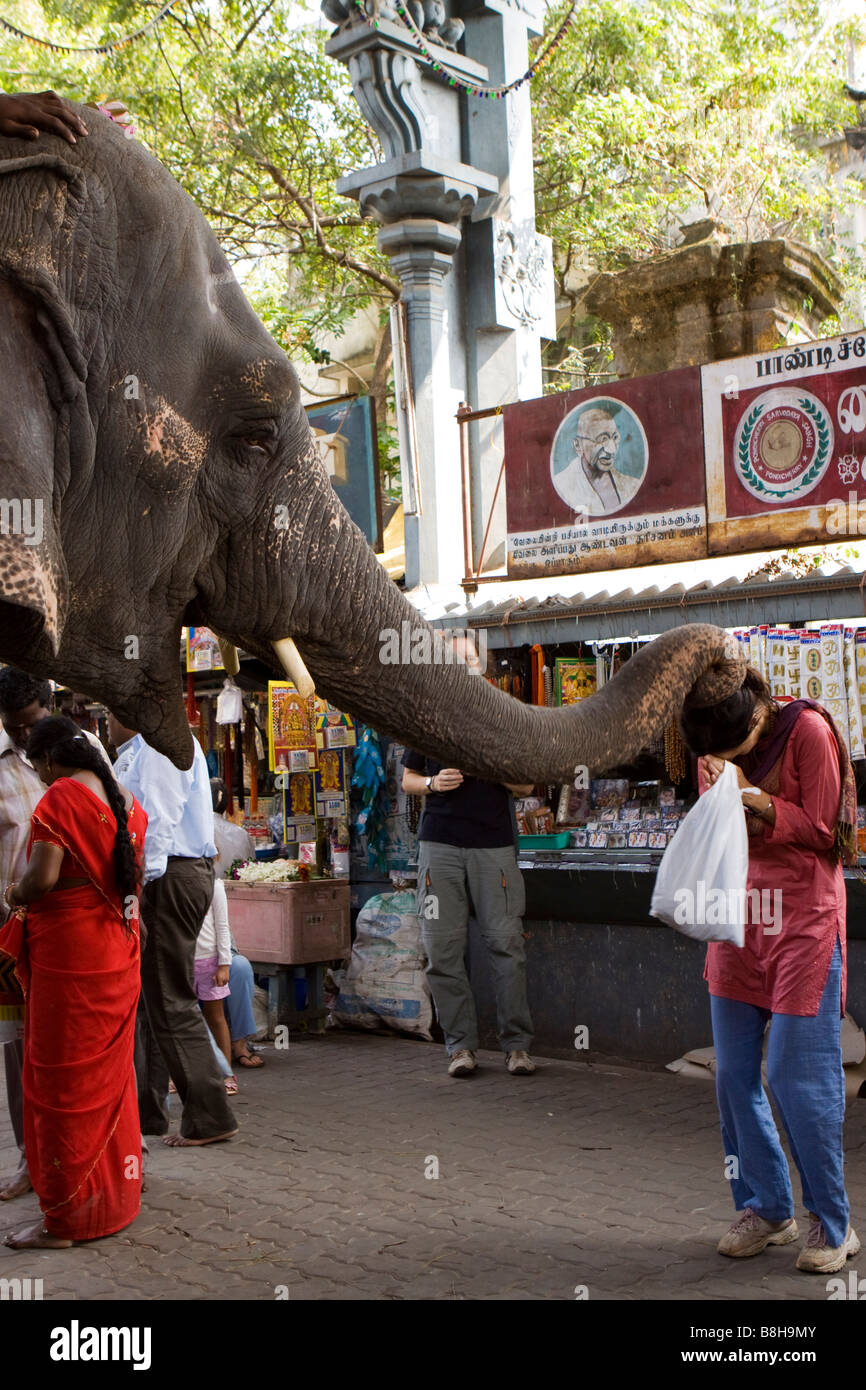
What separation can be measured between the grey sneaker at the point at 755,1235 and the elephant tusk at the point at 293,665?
10.8 ft

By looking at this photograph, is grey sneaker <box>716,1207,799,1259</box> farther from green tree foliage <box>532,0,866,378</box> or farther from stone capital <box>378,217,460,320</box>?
green tree foliage <box>532,0,866,378</box>

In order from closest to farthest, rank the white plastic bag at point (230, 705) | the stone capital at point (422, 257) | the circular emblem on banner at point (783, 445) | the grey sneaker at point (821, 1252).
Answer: the grey sneaker at point (821, 1252), the circular emblem on banner at point (783, 445), the white plastic bag at point (230, 705), the stone capital at point (422, 257)

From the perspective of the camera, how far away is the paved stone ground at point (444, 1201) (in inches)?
187

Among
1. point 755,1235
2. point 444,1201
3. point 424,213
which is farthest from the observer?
point 424,213

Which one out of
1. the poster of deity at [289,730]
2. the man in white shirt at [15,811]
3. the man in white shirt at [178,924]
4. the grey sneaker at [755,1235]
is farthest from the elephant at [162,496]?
the poster of deity at [289,730]

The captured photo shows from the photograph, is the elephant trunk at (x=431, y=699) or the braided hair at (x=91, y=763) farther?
the braided hair at (x=91, y=763)

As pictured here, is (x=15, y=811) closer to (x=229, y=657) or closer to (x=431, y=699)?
(x=229, y=657)

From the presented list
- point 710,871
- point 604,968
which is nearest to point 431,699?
point 710,871

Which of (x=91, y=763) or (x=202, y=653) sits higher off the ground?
(x=202, y=653)

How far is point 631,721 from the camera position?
2783 mm

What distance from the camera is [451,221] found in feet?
35.5

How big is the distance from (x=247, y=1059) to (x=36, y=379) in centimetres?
700

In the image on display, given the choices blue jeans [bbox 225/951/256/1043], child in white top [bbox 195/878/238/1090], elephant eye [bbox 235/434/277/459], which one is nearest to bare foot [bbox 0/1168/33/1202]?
child in white top [bbox 195/878/238/1090]

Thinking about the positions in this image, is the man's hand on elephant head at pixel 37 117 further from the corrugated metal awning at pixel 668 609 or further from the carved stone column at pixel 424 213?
the carved stone column at pixel 424 213
